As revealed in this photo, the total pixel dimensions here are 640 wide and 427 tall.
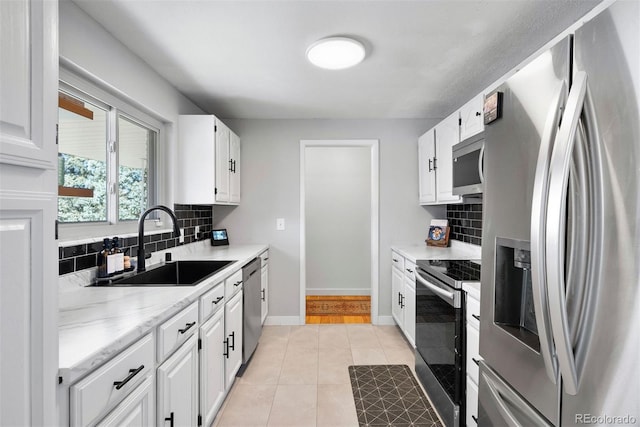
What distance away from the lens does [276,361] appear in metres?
2.83

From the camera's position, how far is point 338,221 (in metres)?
4.99

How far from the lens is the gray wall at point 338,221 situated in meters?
4.96

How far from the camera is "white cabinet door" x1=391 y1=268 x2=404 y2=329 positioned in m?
3.26

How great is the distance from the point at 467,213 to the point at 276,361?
224 centimetres

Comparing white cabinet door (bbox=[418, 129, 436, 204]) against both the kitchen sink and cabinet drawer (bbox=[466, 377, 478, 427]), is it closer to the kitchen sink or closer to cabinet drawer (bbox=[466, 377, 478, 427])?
cabinet drawer (bbox=[466, 377, 478, 427])

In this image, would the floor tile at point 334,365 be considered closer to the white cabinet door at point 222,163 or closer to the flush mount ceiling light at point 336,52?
the white cabinet door at point 222,163

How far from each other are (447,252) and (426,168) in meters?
0.88

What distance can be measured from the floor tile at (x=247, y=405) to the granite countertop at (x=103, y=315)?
88cm

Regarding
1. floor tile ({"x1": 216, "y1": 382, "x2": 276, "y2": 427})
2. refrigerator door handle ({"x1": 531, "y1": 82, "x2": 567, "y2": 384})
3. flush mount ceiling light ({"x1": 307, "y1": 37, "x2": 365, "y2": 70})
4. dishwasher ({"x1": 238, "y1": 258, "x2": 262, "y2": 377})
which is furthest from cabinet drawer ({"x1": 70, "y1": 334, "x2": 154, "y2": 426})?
flush mount ceiling light ({"x1": 307, "y1": 37, "x2": 365, "y2": 70})

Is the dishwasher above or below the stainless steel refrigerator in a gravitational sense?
below

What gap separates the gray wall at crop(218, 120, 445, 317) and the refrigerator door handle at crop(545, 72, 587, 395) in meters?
2.98

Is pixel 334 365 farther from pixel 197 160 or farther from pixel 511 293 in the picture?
pixel 197 160

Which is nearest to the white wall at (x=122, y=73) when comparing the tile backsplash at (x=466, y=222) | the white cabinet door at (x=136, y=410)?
the white cabinet door at (x=136, y=410)

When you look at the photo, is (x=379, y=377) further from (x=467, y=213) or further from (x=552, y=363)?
(x=552, y=363)
